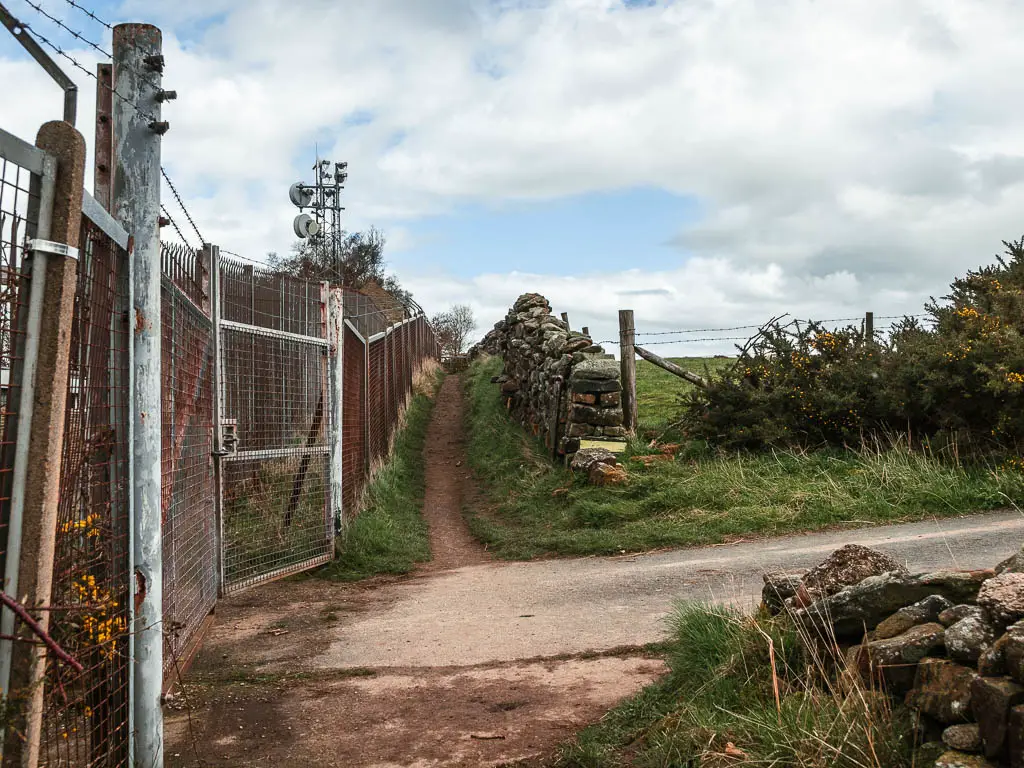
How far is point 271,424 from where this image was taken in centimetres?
779

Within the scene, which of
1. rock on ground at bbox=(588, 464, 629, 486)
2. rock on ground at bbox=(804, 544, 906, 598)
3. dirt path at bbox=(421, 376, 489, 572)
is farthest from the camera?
rock on ground at bbox=(588, 464, 629, 486)

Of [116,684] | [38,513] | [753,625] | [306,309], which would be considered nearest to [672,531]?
[306,309]

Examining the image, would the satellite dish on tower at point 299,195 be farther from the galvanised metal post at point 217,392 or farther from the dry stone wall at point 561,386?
the galvanised metal post at point 217,392

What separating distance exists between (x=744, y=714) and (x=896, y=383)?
8353 mm

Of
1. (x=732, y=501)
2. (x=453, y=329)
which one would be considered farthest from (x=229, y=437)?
(x=453, y=329)

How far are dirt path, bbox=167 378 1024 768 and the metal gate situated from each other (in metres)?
0.42

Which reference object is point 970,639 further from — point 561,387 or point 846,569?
point 561,387

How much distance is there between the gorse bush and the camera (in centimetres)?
1074

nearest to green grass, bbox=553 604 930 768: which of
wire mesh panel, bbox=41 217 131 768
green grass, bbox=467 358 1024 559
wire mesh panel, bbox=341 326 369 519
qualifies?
wire mesh panel, bbox=41 217 131 768

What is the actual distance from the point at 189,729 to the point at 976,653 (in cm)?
361

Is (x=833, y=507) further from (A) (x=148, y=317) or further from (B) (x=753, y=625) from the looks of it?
(A) (x=148, y=317)

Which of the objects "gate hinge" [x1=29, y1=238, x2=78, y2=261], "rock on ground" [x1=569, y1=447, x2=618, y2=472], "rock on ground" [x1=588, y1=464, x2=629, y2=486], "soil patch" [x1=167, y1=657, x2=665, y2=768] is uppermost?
"gate hinge" [x1=29, y1=238, x2=78, y2=261]

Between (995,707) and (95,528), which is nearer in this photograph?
(995,707)

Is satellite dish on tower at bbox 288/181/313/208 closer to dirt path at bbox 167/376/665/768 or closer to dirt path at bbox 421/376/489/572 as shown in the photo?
dirt path at bbox 421/376/489/572
